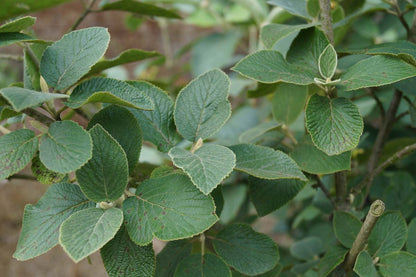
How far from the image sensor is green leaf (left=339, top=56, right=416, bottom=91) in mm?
379

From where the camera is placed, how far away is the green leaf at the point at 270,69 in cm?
40

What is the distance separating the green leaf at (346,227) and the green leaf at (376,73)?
142 millimetres

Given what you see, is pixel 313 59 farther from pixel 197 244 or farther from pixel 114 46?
pixel 114 46

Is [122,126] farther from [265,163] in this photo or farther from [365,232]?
[365,232]

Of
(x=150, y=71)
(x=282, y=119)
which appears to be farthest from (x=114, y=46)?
(x=282, y=119)

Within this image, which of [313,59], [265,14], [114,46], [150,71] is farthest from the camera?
[114,46]

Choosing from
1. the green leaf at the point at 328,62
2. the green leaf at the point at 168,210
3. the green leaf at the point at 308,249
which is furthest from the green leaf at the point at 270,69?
the green leaf at the point at 308,249

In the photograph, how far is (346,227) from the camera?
468mm

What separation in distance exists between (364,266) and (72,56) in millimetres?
323

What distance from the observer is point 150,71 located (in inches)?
52.5

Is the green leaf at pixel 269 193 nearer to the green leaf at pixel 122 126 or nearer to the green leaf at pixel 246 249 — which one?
the green leaf at pixel 246 249

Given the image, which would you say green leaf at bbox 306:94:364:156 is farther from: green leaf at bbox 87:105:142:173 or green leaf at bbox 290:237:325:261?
green leaf at bbox 290:237:325:261

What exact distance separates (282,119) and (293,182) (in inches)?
4.6

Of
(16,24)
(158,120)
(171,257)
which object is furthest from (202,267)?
(16,24)
